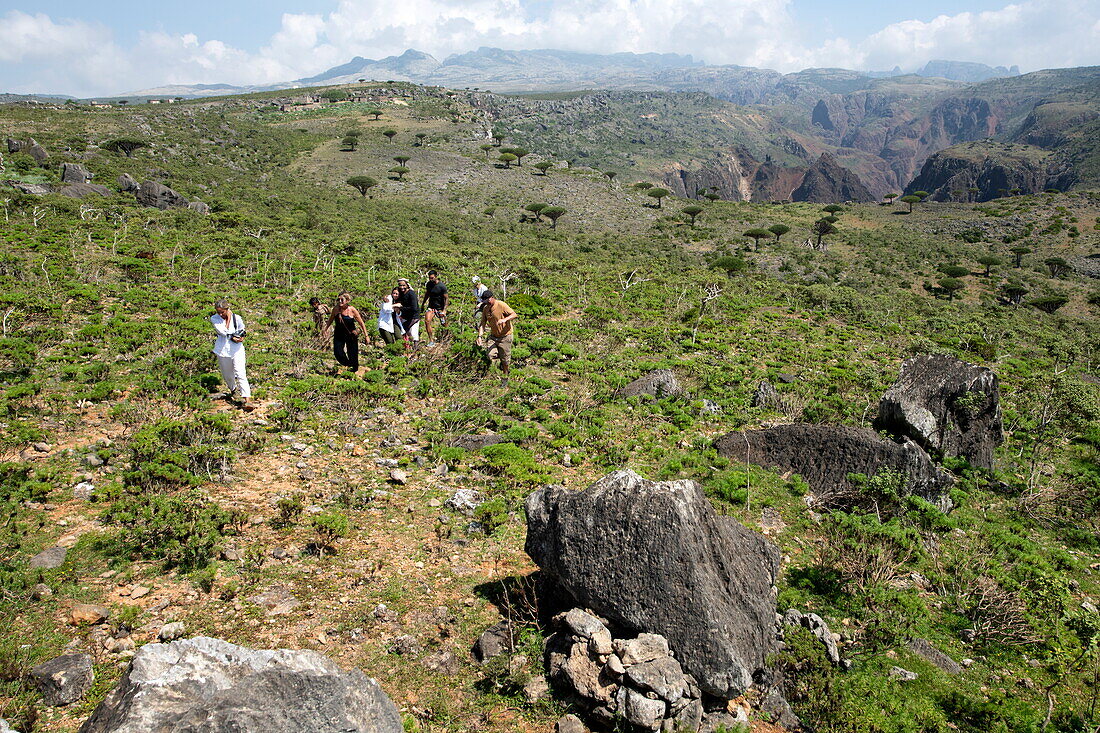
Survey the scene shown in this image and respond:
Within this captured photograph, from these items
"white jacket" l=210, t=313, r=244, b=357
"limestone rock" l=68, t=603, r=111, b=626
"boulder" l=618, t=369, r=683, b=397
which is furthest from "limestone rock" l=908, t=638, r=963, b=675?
"white jacket" l=210, t=313, r=244, b=357

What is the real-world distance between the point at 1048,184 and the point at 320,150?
15103 cm

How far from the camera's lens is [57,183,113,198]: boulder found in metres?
29.6

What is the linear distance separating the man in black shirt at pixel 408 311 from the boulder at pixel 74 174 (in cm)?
3374

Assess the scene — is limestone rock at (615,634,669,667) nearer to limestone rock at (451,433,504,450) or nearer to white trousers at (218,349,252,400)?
limestone rock at (451,433,504,450)

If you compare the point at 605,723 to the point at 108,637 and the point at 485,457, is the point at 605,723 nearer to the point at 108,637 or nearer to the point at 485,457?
the point at 108,637

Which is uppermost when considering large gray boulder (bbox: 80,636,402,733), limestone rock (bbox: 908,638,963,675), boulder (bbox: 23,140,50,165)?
boulder (bbox: 23,140,50,165)

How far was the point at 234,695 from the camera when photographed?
2.97 metres

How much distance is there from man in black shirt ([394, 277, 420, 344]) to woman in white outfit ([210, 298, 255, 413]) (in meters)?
3.79

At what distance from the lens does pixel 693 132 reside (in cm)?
17450

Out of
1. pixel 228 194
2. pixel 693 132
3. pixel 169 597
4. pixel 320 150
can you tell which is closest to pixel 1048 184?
pixel 693 132

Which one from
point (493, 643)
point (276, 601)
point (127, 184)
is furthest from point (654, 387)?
point (127, 184)

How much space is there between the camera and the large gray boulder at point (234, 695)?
9.22 feet

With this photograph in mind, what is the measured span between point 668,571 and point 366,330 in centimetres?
915

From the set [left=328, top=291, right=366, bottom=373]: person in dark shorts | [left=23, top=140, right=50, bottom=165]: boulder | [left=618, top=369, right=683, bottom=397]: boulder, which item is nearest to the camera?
[left=328, top=291, right=366, bottom=373]: person in dark shorts
